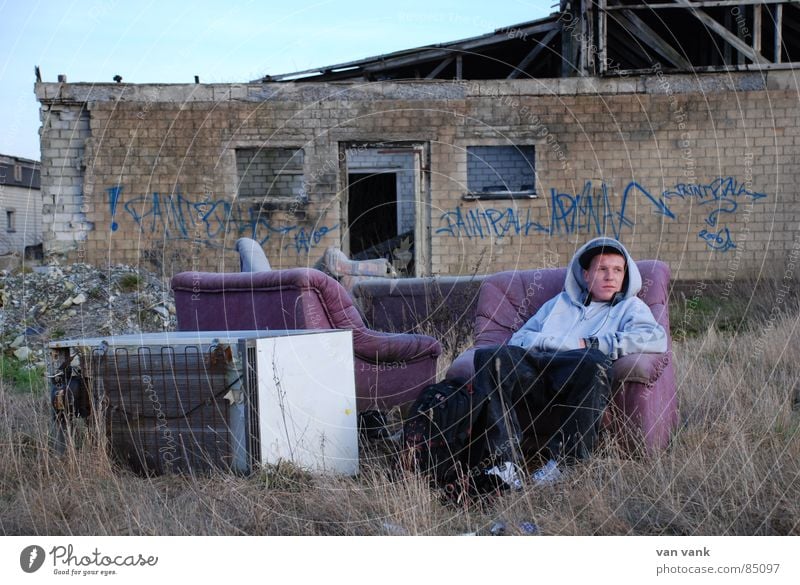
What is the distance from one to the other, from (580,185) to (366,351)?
8.59 metres

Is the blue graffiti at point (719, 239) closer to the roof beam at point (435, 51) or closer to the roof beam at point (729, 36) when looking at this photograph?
the roof beam at point (729, 36)

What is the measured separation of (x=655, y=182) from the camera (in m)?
12.9

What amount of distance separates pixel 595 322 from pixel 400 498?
1.48 m

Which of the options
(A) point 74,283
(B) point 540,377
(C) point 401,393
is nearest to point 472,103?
(A) point 74,283

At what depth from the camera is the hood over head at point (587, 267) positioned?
431cm

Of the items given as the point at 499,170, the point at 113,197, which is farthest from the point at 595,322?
the point at 113,197

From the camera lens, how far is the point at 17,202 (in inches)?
1278

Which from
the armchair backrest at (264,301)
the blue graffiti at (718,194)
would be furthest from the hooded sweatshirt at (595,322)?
the blue graffiti at (718,194)

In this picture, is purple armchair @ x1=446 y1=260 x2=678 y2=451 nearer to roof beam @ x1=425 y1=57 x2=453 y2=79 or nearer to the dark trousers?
the dark trousers

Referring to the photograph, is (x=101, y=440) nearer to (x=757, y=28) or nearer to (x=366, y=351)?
(x=366, y=351)

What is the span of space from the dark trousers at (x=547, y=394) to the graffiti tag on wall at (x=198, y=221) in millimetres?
9264

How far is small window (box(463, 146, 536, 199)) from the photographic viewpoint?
1312 cm

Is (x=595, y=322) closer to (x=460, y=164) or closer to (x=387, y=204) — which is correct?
(x=460, y=164)

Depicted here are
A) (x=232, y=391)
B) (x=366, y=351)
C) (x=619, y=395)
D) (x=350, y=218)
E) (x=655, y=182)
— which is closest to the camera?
(x=232, y=391)
